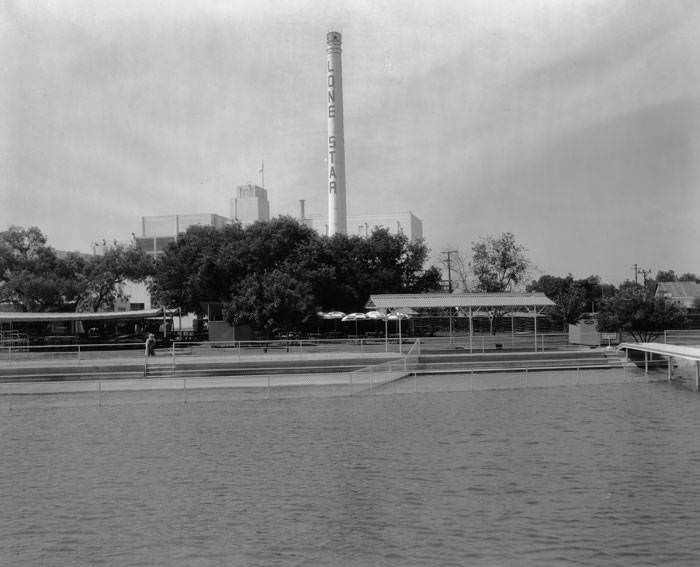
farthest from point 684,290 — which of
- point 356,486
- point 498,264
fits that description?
point 356,486

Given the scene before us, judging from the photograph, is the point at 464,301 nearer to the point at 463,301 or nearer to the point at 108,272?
the point at 463,301

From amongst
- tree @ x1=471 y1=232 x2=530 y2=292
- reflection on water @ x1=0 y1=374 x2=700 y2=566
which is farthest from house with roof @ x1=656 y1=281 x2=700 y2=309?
reflection on water @ x1=0 y1=374 x2=700 y2=566

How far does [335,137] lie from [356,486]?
248 feet

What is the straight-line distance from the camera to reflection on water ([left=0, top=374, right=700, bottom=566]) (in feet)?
35.2

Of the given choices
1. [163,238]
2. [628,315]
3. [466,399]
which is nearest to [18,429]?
[466,399]

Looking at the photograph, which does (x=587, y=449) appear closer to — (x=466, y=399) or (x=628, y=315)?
(x=466, y=399)

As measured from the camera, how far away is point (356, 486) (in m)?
14.1

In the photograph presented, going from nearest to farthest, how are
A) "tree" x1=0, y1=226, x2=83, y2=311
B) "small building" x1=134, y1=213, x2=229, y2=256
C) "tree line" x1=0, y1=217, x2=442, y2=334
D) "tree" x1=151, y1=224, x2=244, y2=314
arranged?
"tree line" x1=0, y1=217, x2=442, y2=334, "tree" x1=151, y1=224, x2=244, y2=314, "tree" x1=0, y1=226, x2=83, y2=311, "small building" x1=134, y1=213, x2=229, y2=256

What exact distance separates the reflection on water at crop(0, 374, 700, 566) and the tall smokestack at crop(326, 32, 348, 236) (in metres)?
64.0

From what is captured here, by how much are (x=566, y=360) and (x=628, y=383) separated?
22.3 ft

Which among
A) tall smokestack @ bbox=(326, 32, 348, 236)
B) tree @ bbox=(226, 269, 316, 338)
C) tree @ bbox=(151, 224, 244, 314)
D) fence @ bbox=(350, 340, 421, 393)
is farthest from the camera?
tall smokestack @ bbox=(326, 32, 348, 236)

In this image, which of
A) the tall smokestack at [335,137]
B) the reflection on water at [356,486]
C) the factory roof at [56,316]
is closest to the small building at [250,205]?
the tall smokestack at [335,137]

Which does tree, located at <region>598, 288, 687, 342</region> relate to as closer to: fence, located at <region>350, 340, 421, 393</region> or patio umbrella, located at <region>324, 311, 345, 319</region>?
fence, located at <region>350, 340, 421, 393</region>

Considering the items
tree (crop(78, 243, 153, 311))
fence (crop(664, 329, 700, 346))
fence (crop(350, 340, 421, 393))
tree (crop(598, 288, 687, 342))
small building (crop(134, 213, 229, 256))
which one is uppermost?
small building (crop(134, 213, 229, 256))
